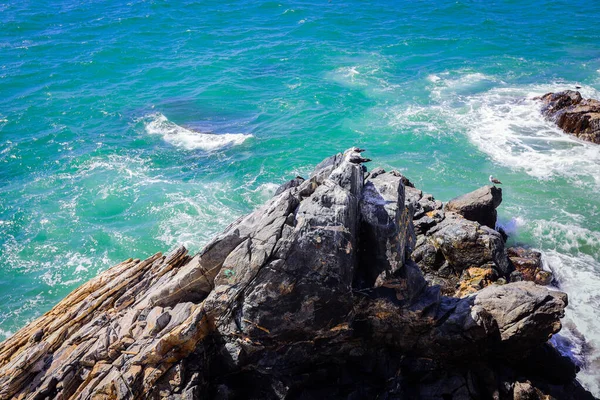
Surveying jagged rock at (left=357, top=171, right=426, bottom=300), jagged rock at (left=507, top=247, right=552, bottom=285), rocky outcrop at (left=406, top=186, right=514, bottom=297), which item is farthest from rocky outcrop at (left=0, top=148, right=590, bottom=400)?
jagged rock at (left=507, top=247, right=552, bottom=285)

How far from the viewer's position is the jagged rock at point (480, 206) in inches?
1272

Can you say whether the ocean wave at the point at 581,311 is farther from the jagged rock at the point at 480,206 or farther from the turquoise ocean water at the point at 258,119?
the jagged rock at the point at 480,206

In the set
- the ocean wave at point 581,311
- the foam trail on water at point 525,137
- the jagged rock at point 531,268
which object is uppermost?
the foam trail on water at point 525,137

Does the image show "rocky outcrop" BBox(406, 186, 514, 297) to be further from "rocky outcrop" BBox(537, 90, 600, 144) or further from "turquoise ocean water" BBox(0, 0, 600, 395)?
"rocky outcrop" BBox(537, 90, 600, 144)

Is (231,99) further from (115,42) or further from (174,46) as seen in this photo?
(115,42)

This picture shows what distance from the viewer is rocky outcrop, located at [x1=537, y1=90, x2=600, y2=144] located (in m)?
46.7

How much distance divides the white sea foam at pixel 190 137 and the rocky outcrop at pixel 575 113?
3686cm

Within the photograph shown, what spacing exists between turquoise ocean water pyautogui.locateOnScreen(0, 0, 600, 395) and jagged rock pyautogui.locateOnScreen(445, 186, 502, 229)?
4843 millimetres

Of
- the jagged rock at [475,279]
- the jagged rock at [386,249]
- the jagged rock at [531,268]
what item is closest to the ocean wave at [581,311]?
the jagged rock at [531,268]

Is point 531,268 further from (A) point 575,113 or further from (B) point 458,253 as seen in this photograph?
(A) point 575,113

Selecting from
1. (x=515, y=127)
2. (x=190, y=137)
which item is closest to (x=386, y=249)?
(x=190, y=137)

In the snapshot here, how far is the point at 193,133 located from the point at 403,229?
36.4 meters

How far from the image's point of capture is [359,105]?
56281mm

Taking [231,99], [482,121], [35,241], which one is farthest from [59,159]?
[482,121]
